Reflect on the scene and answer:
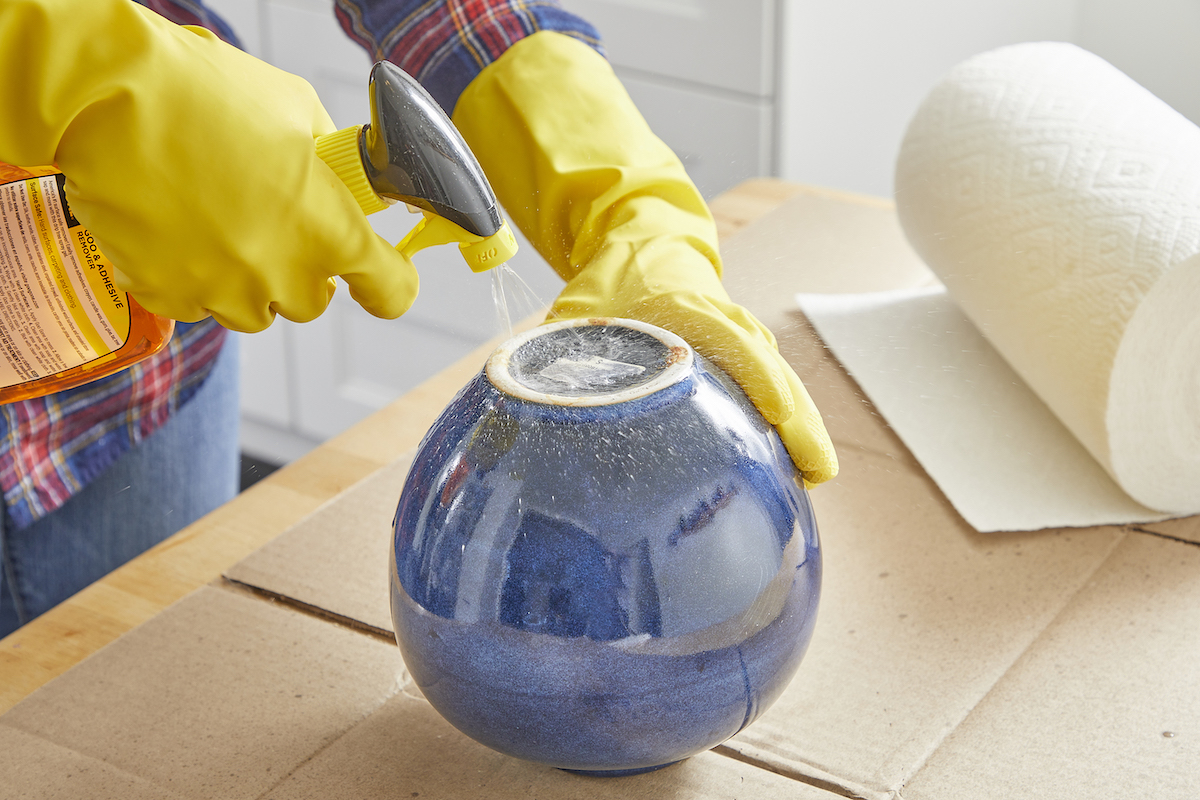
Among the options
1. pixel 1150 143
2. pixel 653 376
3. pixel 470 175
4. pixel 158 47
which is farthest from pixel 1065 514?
pixel 158 47

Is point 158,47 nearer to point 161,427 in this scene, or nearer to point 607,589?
point 607,589

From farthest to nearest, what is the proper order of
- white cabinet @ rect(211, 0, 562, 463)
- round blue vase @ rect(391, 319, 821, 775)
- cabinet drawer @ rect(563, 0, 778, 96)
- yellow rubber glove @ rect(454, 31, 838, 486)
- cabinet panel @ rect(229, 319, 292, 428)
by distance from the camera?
cabinet panel @ rect(229, 319, 292, 428), white cabinet @ rect(211, 0, 562, 463), cabinet drawer @ rect(563, 0, 778, 96), yellow rubber glove @ rect(454, 31, 838, 486), round blue vase @ rect(391, 319, 821, 775)

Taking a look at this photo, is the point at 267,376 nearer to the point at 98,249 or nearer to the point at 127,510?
the point at 127,510

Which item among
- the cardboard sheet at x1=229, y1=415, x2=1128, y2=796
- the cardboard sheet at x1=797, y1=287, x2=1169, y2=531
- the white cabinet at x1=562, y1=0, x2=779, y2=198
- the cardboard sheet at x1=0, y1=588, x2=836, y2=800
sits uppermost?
the white cabinet at x1=562, y1=0, x2=779, y2=198

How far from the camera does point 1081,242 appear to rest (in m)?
0.87

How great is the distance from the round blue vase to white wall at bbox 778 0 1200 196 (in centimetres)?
A: 123

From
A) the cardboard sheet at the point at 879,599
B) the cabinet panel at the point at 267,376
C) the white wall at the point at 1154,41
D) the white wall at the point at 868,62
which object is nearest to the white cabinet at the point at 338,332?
the cabinet panel at the point at 267,376

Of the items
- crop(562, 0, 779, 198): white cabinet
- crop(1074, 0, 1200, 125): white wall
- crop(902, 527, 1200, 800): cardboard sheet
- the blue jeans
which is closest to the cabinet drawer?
crop(562, 0, 779, 198): white cabinet

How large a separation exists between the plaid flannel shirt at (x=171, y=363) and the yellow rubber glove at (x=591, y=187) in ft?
0.08

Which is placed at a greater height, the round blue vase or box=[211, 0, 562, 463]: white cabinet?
the round blue vase

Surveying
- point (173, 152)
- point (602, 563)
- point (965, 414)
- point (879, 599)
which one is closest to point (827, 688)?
point (879, 599)

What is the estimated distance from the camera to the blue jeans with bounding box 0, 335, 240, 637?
0.92m

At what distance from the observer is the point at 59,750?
66cm

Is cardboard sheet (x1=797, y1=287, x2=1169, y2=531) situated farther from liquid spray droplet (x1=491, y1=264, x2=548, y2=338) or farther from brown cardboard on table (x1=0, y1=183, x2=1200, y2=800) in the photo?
liquid spray droplet (x1=491, y1=264, x2=548, y2=338)
